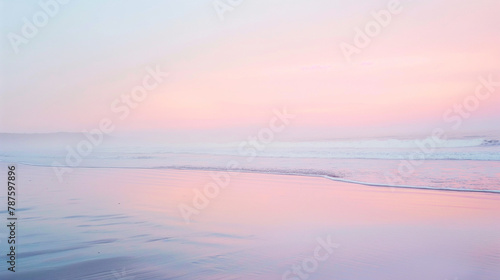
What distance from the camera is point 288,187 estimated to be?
1148 centimetres

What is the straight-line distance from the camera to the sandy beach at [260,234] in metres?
4.85

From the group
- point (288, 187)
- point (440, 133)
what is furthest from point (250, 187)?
point (440, 133)

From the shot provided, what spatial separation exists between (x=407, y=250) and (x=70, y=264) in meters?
3.98

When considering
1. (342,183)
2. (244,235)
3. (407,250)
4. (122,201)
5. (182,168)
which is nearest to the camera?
(407,250)

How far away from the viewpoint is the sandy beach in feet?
15.9

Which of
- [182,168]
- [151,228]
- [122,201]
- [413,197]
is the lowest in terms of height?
[151,228]

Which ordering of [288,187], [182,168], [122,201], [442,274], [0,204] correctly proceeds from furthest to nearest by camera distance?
[182,168]
[288,187]
[122,201]
[0,204]
[442,274]

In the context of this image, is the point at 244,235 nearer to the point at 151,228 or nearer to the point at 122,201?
the point at 151,228

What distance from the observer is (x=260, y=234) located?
6.50 m

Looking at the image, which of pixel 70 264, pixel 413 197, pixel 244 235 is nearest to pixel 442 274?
pixel 244 235

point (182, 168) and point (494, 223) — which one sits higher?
point (182, 168)

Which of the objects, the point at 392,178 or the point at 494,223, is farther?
the point at 392,178

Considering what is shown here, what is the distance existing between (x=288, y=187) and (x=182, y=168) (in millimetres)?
7115

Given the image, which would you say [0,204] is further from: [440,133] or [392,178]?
[440,133]
